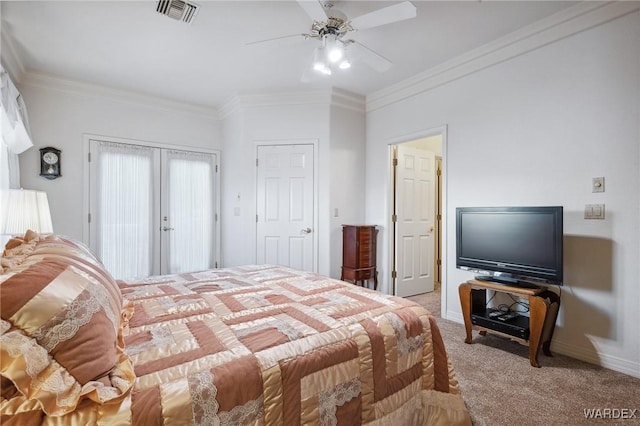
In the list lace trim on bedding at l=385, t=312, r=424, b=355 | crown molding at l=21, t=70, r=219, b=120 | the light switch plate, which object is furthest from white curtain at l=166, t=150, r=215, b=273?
the light switch plate

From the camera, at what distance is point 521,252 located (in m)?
2.45

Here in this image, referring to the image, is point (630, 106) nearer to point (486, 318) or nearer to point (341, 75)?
point (486, 318)

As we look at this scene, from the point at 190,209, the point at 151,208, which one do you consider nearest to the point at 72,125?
the point at 151,208

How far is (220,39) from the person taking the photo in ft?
9.11

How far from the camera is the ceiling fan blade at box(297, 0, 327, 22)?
191 cm

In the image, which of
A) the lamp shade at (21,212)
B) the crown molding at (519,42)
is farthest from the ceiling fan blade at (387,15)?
the lamp shade at (21,212)

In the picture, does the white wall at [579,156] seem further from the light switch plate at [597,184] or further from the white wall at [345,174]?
the white wall at [345,174]

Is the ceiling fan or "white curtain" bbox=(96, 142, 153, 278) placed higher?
the ceiling fan

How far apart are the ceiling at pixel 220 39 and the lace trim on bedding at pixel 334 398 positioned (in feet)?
7.62

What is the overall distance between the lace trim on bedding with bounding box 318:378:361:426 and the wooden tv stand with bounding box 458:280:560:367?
5.71ft

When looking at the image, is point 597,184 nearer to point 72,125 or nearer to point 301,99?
point 301,99

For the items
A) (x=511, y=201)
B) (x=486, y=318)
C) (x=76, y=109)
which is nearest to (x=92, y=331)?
(x=486, y=318)

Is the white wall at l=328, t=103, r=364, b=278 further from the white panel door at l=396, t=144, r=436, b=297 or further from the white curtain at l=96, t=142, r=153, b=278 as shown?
the white curtain at l=96, t=142, r=153, b=278

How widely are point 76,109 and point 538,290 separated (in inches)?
202
